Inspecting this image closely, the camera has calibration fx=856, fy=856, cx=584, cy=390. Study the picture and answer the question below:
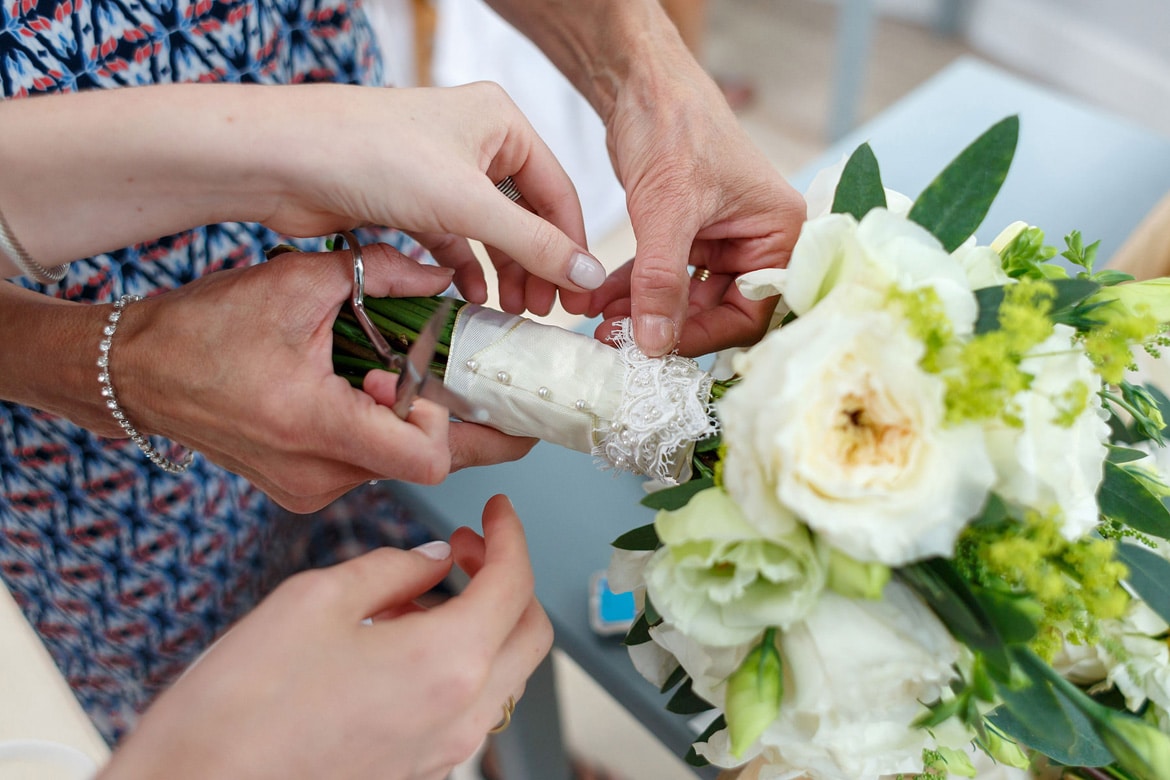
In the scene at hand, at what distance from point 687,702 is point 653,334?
0.29 metres

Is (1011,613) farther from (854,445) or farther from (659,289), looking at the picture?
(659,289)

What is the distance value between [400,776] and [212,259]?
556mm

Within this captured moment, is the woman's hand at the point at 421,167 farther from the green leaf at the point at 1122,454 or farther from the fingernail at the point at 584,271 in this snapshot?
the green leaf at the point at 1122,454

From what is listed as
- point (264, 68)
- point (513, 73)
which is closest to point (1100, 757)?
point (264, 68)

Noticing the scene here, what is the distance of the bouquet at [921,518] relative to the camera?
41cm

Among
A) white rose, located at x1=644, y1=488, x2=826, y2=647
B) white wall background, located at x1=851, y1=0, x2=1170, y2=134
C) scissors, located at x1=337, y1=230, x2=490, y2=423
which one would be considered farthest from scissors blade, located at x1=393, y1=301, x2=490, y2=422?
white wall background, located at x1=851, y1=0, x2=1170, y2=134

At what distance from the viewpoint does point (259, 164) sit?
595mm

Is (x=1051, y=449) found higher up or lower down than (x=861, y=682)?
higher up

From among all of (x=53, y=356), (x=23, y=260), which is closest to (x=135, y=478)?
(x=53, y=356)

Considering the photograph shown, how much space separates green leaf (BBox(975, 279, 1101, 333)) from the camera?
0.47 m

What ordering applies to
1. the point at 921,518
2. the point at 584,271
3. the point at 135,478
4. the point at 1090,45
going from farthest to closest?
the point at 1090,45 → the point at 135,478 → the point at 584,271 → the point at 921,518

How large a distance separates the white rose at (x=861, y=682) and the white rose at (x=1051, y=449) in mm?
84

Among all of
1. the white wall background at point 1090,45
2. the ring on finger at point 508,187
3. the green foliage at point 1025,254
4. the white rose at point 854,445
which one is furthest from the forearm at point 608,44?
the white wall background at point 1090,45

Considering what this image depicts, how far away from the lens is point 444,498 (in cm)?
91
